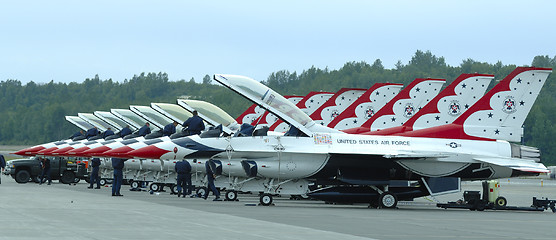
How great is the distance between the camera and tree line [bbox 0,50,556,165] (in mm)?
79188

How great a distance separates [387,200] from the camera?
73.3ft

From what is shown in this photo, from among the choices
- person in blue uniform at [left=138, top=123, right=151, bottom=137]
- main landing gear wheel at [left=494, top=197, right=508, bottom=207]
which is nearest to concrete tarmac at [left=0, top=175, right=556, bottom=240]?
main landing gear wheel at [left=494, top=197, right=508, bottom=207]

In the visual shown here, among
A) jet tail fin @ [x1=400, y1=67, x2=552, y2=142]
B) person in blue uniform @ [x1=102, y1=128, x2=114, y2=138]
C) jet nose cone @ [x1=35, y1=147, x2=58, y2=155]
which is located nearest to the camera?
jet tail fin @ [x1=400, y1=67, x2=552, y2=142]

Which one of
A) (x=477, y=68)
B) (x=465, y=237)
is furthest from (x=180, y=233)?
(x=477, y=68)

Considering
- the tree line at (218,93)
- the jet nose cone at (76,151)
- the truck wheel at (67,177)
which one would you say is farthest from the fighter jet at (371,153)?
the tree line at (218,93)

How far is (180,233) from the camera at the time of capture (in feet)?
41.0

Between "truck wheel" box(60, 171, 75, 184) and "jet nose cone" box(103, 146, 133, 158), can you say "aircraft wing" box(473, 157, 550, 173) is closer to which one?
"jet nose cone" box(103, 146, 133, 158)

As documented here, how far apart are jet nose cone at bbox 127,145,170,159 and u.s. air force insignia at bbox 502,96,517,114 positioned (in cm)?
928

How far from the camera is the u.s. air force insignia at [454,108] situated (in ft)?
86.7

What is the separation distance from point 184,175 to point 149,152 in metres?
2.61

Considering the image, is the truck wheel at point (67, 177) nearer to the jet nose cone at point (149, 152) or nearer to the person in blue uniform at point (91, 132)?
the person in blue uniform at point (91, 132)

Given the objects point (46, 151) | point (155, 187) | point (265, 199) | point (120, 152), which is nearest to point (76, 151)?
point (155, 187)

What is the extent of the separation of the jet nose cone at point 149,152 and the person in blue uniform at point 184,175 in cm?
190

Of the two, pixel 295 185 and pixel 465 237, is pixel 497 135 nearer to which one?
pixel 295 185
